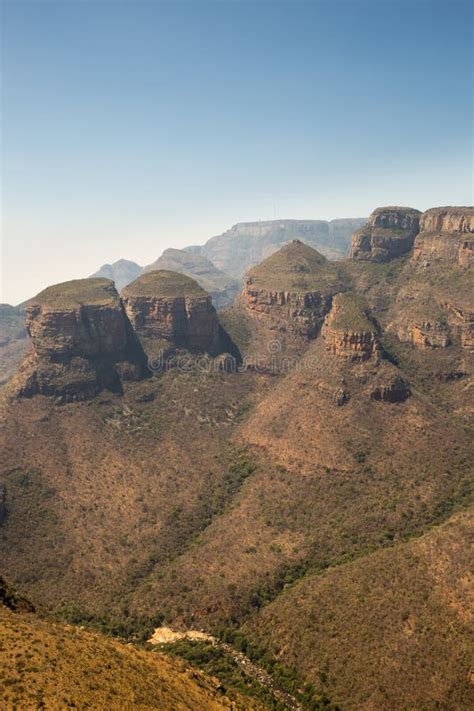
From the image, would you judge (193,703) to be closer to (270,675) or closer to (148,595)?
(270,675)

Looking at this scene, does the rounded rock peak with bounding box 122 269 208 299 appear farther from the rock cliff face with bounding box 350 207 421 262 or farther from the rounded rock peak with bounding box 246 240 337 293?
the rock cliff face with bounding box 350 207 421 262

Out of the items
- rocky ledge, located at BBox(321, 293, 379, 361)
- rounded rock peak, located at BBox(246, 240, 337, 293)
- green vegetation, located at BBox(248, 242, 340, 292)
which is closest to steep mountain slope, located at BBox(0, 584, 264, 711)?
rocky ledge, located at BBox(321, 293, 379, 361)

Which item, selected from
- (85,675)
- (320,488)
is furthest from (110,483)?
(85,675)

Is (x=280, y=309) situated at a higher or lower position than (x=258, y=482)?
higher

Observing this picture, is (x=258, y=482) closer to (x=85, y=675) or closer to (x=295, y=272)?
(x=85, y=675)

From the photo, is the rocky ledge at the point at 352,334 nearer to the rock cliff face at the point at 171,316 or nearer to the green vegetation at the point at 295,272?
the green vegetation at the point at 295,272

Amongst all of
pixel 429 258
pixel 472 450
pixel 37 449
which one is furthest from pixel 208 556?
pixel 429 258
